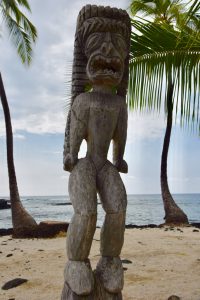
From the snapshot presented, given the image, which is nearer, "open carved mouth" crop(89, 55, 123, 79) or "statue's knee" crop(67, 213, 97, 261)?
"statue's knee" crop(67, 213, 97, 261)

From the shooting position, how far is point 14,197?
9945 millimetres

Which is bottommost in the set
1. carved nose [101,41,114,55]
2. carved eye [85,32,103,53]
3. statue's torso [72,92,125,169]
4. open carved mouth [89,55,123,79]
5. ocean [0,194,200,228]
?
ocean [0,194,200,228]

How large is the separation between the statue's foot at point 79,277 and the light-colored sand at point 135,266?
1.74 meters

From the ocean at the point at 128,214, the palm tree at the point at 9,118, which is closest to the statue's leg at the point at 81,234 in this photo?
the palm tree at the point at 9,118

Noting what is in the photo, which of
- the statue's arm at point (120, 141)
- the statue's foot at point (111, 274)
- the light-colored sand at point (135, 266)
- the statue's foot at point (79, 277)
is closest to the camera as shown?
the statue's foot at point (79, 277)

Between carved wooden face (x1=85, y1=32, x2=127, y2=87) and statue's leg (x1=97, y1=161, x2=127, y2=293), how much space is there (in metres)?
0.80

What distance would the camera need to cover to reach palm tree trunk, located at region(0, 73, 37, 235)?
964 centimetres

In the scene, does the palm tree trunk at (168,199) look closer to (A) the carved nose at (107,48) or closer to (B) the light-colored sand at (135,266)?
(B) the light-colored sand at (135,266)

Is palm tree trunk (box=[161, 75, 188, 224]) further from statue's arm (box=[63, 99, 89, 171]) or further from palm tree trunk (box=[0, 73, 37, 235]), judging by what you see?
statue's arm (box=[63, 99, 89, 171])

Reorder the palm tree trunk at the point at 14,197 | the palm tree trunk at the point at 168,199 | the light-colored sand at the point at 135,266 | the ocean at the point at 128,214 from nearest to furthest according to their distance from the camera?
the light-colored sand at the point at 135,266
the palm tree trunk at the point at 14,197
the palm tree trunk at the point at 168,199
the ocean at the point at 128,214

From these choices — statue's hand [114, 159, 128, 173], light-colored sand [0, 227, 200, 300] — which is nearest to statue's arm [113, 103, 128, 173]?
statue's hand [114, 159, 128, 173]

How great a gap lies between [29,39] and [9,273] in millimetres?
7658

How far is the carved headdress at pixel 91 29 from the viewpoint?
3.30 meters

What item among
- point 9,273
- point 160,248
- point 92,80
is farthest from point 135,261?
point 92,80
